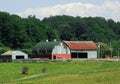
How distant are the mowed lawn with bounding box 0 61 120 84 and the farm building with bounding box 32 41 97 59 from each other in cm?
2239

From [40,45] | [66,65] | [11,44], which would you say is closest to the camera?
[66,65]

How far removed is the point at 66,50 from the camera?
101375 millimetres

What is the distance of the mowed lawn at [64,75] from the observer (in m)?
41.2

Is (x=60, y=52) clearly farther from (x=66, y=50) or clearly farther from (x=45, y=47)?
(x=45, y=47)

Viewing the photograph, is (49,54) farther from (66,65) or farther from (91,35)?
(91,35)

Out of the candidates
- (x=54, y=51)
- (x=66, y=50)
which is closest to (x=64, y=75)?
(x=54, y=51)

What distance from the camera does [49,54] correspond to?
98.9 metres

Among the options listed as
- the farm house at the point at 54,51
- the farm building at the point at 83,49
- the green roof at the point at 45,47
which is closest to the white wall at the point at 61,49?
the farm house at the point at 54,51

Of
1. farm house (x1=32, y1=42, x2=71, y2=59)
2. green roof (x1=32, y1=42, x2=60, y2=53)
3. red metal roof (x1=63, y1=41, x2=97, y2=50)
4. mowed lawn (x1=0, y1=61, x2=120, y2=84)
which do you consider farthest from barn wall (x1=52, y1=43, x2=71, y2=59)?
mowed lawn (x1=0, y1=61, x2=120, y2=84)

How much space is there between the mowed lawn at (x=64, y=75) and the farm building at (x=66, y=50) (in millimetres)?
22394

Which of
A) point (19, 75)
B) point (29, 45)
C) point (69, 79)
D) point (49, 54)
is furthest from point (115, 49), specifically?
point (69, 79)

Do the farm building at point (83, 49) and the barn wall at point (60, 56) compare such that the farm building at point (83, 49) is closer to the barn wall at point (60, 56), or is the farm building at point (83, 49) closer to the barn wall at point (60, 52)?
the barn wall at point (60, 52)

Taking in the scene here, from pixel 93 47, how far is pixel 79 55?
3.56m

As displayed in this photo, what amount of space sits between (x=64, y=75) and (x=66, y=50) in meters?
53.8
